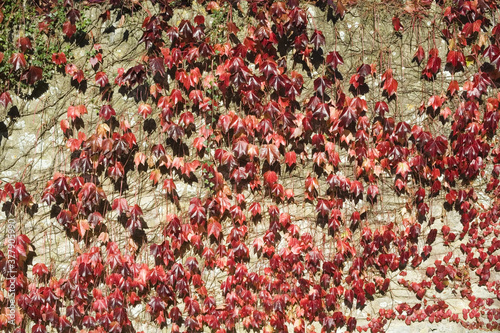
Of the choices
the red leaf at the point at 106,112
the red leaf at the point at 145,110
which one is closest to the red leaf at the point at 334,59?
the red leaf at the point at 145,110

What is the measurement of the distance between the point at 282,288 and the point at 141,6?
2.66 meters

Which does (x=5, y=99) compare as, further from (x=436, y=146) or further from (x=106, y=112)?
(x=436, y=146)

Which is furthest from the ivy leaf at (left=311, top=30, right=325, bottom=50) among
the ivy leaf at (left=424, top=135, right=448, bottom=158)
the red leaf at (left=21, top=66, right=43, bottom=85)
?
the red leaf at (left=21, top=66, right=43, bottom=85)

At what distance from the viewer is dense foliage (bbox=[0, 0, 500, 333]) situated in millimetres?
3410

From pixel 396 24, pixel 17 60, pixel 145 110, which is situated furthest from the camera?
pixel 396 24

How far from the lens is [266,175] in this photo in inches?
138

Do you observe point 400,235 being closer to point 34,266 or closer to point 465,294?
point 465,294

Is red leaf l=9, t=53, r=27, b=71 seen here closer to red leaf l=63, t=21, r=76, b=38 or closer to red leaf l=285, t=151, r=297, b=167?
red leaf l=63, t=21, r=76, b=38

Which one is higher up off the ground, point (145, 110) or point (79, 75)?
point (79, 75)

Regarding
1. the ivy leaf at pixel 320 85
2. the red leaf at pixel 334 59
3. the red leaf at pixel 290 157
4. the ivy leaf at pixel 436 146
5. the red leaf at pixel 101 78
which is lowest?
the ivy leaf at pixel 436 146

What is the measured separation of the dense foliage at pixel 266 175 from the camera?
3410 mm

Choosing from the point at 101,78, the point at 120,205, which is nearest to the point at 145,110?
the point at 101,78

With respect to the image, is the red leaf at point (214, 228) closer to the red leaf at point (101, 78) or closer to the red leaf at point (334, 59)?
the red leaf at point (101, 78)

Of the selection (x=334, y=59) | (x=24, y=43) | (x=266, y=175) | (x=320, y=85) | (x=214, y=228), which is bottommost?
(x=214, y=228)
